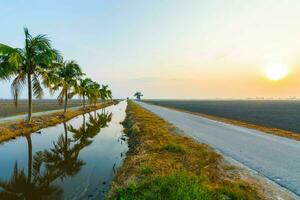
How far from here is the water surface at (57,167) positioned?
997 cm

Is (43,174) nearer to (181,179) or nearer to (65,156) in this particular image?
(65,156)

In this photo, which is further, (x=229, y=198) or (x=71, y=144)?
(x=71, y=144)

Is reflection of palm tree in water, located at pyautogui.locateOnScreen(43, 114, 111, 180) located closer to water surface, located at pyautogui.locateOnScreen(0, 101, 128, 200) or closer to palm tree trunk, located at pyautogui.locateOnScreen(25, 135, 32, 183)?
water surface, located at pyautogui.locateOnScreen(0, 101, 128, 200)

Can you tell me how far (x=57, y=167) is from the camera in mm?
13578

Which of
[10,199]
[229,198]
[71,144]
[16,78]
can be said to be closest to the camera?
[229,198]

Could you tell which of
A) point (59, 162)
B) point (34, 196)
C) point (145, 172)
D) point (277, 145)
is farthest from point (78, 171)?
point (277, 145)

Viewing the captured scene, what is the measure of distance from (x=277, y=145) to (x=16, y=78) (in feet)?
77.1

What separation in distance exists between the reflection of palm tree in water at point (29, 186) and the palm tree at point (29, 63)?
12882mm

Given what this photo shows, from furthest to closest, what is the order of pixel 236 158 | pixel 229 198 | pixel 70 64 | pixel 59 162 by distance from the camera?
pixel 70 64
pixel 59 162
pixel 236 158
pixel 229 198

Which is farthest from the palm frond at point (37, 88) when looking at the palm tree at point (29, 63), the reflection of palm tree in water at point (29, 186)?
the reflection of palm tree in water at point (29, 186)

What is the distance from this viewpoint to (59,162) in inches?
574

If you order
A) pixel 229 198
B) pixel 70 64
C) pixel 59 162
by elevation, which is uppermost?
pixel 70 64

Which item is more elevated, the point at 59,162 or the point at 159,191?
the point at 159,191

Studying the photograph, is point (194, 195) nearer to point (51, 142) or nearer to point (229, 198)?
point (229, 198)
